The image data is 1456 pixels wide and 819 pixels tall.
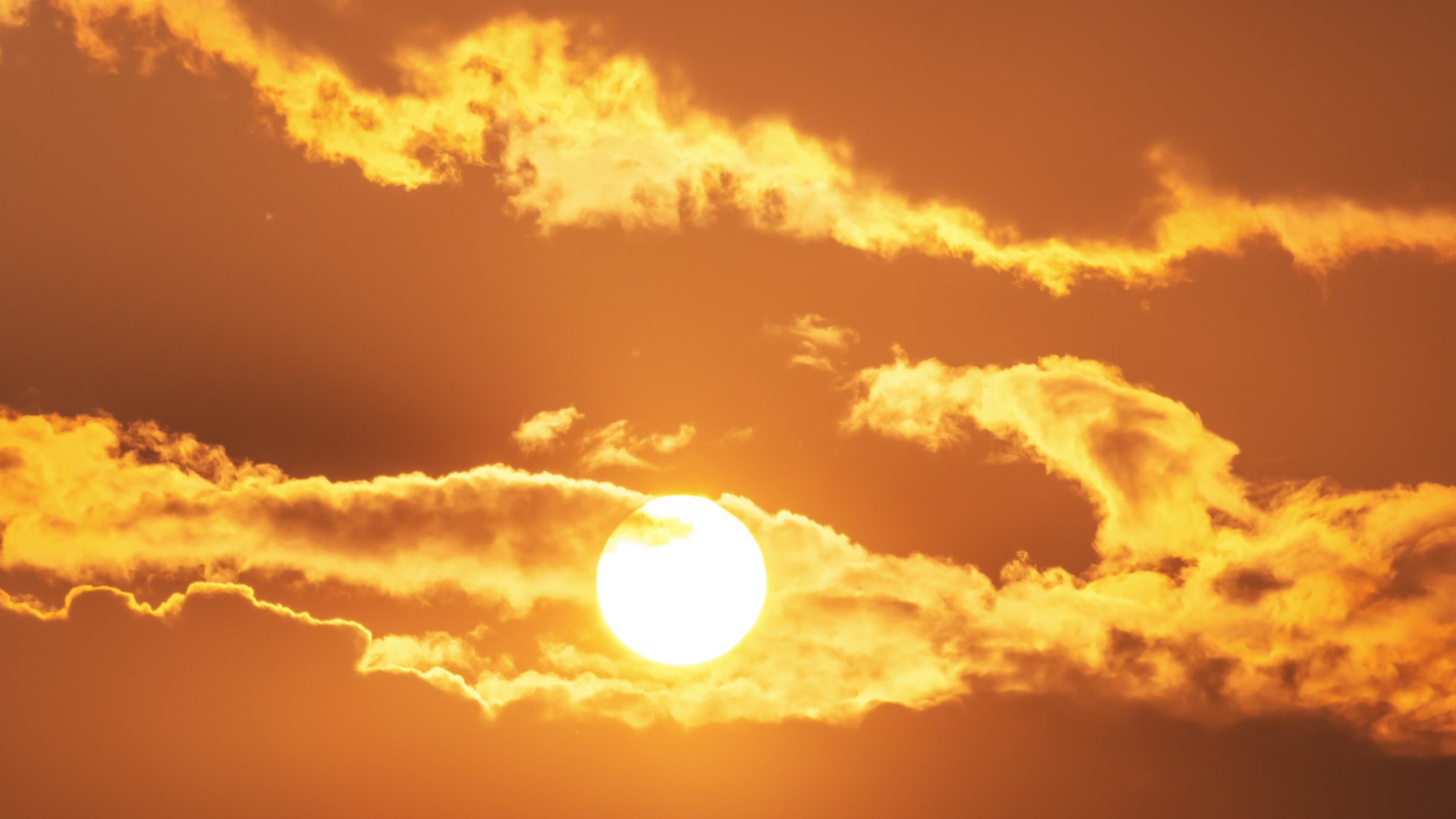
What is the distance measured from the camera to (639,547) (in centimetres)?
3002

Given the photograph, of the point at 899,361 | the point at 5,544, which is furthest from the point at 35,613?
the point at 899,361

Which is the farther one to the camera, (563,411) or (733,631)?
(733,631)

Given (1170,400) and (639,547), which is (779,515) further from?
(1170,400)

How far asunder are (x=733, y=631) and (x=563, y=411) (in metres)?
6.64

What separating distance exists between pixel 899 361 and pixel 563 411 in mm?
7529

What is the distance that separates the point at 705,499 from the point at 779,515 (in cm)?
170

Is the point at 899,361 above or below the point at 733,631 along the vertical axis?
above

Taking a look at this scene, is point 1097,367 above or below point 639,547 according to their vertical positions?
above

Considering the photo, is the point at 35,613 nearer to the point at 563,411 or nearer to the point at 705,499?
the point at 563,411

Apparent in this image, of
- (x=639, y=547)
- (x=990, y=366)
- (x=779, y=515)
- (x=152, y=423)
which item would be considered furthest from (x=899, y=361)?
(x=152, y=423)

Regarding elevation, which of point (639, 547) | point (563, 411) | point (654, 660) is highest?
point (563, 411)

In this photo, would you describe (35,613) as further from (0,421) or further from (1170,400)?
(1170,400)

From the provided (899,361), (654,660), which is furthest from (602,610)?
(899,361)

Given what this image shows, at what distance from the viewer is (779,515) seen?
1159 inches
